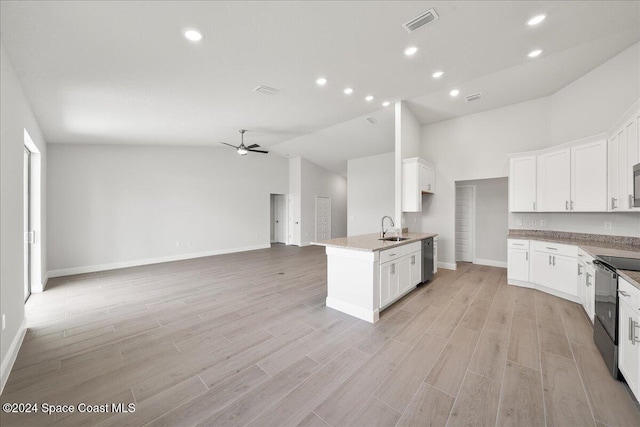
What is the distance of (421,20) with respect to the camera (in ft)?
8.13

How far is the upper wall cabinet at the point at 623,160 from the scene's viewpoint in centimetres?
277

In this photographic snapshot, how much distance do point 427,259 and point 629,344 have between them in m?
2.78

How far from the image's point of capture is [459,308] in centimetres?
350

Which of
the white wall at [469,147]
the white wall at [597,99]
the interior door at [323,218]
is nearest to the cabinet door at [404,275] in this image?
the white wall at [469,147]

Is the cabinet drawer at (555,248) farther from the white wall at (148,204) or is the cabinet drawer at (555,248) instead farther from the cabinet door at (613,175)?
the white wall at (148,204)

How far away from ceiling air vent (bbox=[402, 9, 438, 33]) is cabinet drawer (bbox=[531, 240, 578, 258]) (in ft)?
12.2

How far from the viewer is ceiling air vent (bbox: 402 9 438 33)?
2.39m

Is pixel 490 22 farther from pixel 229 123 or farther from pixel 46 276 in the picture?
pixel 46 276

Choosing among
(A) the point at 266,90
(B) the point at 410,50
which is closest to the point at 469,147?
(B) the point at 410,50

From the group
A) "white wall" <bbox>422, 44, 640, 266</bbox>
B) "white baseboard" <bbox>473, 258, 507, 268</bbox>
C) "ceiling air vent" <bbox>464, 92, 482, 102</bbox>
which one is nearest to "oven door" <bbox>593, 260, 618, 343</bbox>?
"white wall" <bbox>422, 44, 640, 266</bbox>

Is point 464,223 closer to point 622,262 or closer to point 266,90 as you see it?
point 622,262

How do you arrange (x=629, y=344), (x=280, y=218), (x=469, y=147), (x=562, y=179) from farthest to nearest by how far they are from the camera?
1. (x=280, y=218)
2. (x=469, y=147)
3. (x=562, y=179)
4. (x=629, y=344)

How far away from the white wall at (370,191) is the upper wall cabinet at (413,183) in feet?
10.2

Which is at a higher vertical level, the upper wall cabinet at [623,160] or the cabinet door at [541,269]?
the upper wall cabinet at [623,160]
